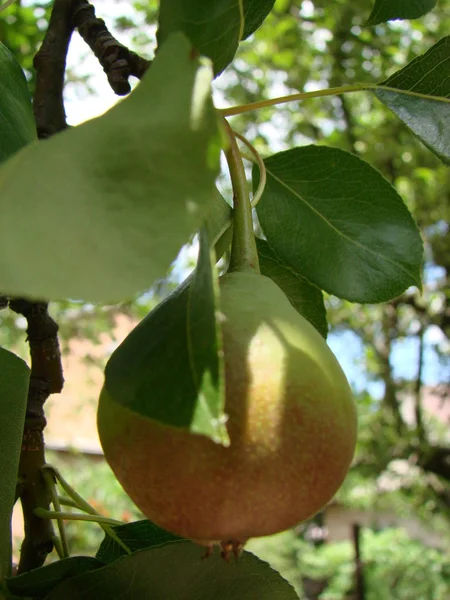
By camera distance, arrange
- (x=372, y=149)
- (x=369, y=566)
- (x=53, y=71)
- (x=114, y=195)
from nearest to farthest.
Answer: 1. (x=114, y=195)
2. (x=53, y=71)
3. (x=372, y=149)
4. (x=369, y=566)

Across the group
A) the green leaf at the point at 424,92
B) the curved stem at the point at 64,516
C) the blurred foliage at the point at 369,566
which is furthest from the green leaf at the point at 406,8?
the blurred foliage at the point at 369,566

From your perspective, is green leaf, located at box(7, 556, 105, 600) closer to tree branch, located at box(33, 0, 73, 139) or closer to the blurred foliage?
tree branch, located at box(33, 0, 73, 139)

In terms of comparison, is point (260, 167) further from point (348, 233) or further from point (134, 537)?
point (134, 537)

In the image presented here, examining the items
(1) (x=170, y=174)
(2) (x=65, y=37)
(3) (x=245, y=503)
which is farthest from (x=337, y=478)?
(2) (x=65, y=37)

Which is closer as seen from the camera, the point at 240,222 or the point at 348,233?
the point at 240,222

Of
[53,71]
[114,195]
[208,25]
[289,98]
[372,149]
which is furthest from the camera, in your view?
[372,149]

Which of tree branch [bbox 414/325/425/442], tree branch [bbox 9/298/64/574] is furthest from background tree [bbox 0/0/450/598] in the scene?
tree branch [bbox 9/298/64/574]

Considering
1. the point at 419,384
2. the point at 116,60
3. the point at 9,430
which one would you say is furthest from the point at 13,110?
the point at 419,384
